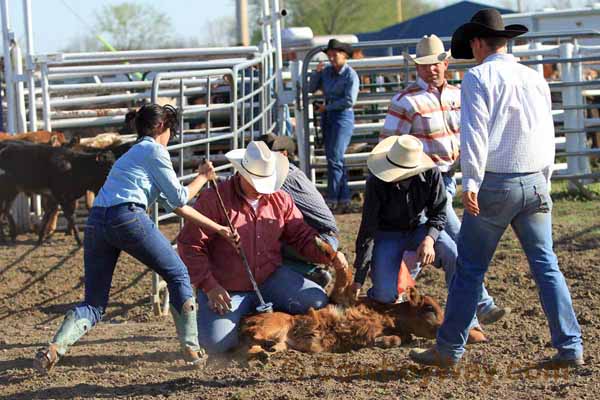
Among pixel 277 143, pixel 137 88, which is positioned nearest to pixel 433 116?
pixel 277 143

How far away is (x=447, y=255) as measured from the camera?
605 cm

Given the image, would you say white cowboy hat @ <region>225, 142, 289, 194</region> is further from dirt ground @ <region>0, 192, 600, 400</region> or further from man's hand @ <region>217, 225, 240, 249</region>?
dirt ground @ <region>0, 192, 600, 400</region>

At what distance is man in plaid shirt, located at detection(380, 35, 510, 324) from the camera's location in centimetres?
642

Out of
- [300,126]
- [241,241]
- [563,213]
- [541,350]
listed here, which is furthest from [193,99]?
[541,350]

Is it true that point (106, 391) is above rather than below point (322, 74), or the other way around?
below

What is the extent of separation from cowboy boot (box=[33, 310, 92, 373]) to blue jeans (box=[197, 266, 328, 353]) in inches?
28.2

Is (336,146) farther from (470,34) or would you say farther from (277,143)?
(470,34)

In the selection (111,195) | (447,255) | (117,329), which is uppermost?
(111,195)

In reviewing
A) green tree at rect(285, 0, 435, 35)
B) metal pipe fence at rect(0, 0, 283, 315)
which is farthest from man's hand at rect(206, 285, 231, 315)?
green tree at rect(285, 0, 435, 35)

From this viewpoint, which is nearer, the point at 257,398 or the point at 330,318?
the point at 257,398

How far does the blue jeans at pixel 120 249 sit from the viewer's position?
5.34 m

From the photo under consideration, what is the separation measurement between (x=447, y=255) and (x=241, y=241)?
4.13 feet

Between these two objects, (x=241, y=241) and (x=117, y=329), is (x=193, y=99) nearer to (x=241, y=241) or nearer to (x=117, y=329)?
(x=117, y=329)

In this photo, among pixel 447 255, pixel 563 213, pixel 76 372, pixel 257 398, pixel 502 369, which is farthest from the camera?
pixel 563 213
